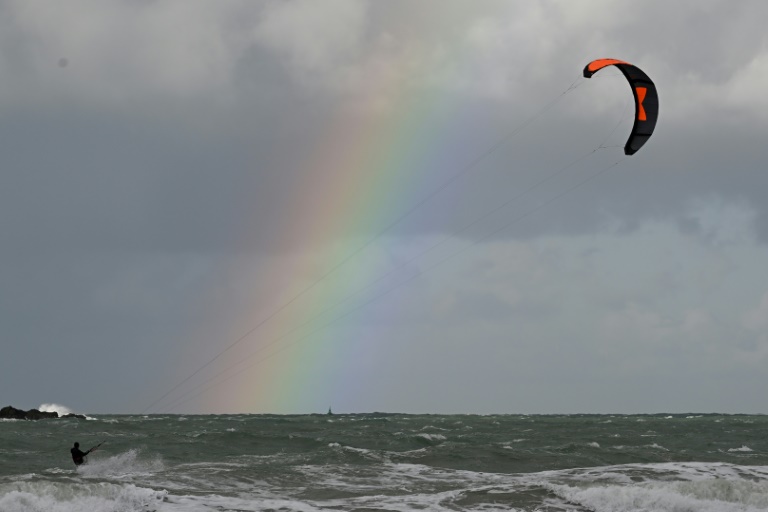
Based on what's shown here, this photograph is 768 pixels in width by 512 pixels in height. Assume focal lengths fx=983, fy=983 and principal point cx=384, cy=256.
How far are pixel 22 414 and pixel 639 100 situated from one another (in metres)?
79.9

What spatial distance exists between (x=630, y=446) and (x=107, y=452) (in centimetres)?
1823

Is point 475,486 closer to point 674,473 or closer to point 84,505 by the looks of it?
point 674,473

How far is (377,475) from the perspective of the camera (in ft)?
86.5

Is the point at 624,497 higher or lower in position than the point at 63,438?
lower

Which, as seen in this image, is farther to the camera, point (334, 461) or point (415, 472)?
point (334, 461)

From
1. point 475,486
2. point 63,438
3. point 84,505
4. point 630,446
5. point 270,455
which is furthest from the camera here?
point 63,438

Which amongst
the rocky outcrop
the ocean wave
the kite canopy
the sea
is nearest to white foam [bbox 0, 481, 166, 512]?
the sea

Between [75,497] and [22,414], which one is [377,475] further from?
[22,414]

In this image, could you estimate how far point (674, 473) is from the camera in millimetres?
27219

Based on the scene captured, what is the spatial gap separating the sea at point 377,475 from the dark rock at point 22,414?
5573cm

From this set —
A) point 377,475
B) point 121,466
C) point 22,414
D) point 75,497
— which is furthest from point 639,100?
point 22,414

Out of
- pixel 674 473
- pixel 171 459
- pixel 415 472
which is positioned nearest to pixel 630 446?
pixel 674 473

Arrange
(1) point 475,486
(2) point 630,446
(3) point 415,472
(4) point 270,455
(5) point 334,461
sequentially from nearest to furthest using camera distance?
(1) point 475,486, (3) point 415,472, (5) point 334,461, (4) point 270,455, (2) point 630,446

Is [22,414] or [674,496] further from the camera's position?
[22,414]
